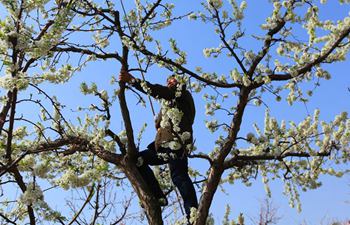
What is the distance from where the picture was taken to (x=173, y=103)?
4.23 m

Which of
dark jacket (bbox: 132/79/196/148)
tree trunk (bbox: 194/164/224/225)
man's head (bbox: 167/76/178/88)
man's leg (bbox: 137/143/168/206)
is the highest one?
man's head (bbox: 167/76/178/88)

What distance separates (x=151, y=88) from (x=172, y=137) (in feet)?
1.54

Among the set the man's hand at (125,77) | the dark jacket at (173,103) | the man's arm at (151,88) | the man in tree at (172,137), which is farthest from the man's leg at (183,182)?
the man's hand at (125,77)

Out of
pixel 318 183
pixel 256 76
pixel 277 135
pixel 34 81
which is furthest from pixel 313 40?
pixel 34 81

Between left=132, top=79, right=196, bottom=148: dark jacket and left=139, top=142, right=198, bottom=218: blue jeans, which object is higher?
left=132, top=79, right=196, bottom=148: dark jacket

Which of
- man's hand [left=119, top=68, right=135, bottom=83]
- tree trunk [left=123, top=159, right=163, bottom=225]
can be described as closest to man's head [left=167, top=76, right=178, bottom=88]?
man's hand [left=119, top=68, right=135, bottom=83]

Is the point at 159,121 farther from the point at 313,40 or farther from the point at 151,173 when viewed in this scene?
the point at 313,40

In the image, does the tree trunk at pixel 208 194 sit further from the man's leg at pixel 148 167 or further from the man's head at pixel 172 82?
the man's head at pixel 172 82

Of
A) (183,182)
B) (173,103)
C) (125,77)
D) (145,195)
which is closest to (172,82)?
(173,103)

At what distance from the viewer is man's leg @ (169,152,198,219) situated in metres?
4.08

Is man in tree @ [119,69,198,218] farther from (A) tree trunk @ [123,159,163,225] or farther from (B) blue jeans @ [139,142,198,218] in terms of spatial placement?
(A) tree trunk @ [123,159,163,225]

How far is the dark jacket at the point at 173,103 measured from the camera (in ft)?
13.7

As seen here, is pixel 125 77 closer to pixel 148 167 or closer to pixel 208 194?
pixel 148 167

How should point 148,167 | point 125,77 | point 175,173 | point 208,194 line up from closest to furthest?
point 208,194, point 175,173, point 125,77, point 148,167
